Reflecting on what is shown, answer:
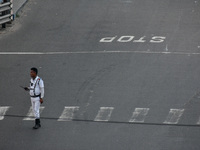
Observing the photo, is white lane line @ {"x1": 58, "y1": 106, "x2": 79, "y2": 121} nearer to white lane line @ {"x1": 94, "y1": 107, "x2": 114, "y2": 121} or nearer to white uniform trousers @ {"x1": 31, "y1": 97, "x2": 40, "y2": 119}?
white lane line @ {"x1": 94, "y1": 107, "x2": 114, "y2": 121}

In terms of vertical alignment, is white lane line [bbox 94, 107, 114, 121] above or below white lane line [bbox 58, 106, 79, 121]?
above

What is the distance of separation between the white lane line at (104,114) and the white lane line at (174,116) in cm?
162

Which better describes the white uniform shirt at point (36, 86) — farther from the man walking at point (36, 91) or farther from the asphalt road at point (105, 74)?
the asphalt road at point (105, 74)

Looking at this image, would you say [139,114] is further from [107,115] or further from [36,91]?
[36,91]

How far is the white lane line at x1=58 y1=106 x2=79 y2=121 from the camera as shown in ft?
53.4

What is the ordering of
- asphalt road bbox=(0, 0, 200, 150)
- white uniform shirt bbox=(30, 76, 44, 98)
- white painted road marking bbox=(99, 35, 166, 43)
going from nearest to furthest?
asphalt road bbox=(0, 0, 200, 150), white uniform shirt bbox=(30, 76, 44, 98), white painted road marking bbox=(99, 35, 166, 43)

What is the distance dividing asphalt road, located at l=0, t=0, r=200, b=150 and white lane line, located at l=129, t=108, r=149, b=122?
28mm

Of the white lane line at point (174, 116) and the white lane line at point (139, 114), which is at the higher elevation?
the white lane line at point (174, 116)

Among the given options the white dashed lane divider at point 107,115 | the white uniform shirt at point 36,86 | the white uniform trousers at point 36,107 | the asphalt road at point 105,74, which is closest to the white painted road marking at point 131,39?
the asphalt road at point 105,74

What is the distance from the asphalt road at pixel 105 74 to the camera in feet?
49.7

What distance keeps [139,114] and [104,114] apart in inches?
38.5

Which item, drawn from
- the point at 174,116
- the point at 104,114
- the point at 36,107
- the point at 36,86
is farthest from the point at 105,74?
the point at 36,107

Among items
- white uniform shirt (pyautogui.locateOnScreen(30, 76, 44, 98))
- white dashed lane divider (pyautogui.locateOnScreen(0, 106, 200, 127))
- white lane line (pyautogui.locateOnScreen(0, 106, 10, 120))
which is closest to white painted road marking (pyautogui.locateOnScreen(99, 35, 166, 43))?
white dashed lane divider (pyautogui.locateOnScreen(0, 106, 200, 127))

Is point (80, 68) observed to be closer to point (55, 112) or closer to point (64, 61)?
point (64, 61)
